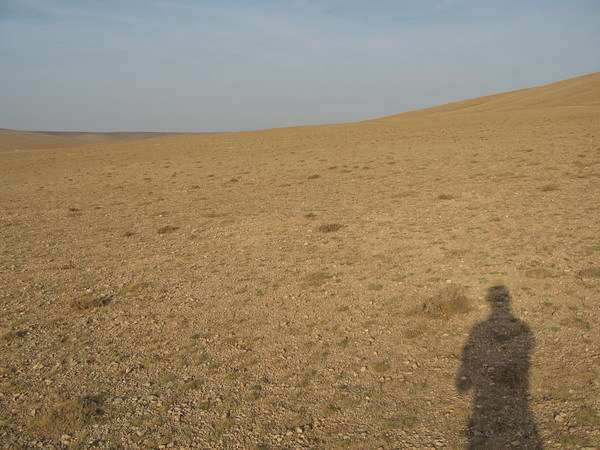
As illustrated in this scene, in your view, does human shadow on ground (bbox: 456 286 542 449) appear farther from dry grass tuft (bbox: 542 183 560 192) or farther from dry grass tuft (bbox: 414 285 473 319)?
dry grass tuft (bbox: 542 183 560 192)

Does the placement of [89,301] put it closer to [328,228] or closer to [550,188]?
[328,228]

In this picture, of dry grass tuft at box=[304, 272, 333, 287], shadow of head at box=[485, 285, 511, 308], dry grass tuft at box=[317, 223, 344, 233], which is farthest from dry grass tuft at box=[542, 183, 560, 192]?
dry grass tuft at box=[304, 272, 333, 287]

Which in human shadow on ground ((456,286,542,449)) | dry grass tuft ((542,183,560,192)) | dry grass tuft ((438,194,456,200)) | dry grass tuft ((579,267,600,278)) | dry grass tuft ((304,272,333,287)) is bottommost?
human shadow on ground ((456,286,542,449))

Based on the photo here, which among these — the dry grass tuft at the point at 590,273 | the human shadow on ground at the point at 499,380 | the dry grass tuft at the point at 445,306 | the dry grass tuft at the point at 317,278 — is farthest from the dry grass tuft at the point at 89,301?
the dry grass tuft at the point at 590,273

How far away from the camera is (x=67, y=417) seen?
15.4 feet

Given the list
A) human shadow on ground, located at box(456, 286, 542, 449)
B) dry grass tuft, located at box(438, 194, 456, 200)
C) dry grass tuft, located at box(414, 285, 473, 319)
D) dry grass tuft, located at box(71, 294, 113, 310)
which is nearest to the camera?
human shadow on ground, located at box(456, 286, 542, 449)

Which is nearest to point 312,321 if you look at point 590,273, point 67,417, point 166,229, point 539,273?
point 67,417

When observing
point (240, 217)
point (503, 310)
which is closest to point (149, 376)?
point (503, 310)

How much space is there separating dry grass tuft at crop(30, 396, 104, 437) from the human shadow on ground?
138 inches

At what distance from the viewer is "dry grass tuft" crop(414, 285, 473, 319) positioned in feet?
21.9

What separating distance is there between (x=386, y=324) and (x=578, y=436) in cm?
275

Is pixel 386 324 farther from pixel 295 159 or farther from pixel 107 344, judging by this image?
pixel 295 159

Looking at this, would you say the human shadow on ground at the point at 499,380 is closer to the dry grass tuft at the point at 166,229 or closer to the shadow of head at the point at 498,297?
the shadow of head at the point at 498,297

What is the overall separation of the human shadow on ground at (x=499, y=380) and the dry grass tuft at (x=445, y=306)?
38 centimetres
